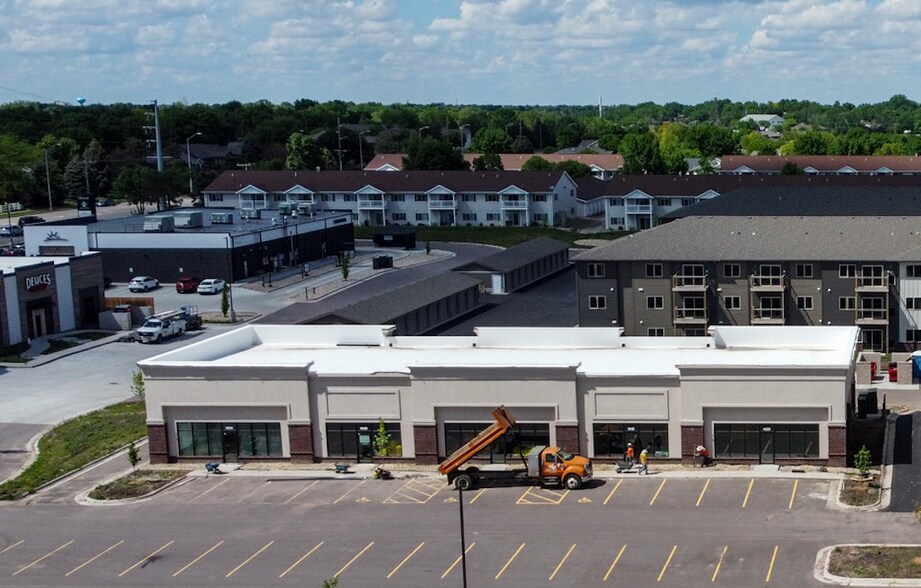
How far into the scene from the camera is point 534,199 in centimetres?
15462

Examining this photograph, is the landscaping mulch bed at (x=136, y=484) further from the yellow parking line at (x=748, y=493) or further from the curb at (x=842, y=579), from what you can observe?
the curb at (x=842, y=579)

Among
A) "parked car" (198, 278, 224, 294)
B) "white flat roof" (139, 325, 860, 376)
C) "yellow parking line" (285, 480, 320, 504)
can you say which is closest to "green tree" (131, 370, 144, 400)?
"white flat roof" (139, 325, 860, 376)

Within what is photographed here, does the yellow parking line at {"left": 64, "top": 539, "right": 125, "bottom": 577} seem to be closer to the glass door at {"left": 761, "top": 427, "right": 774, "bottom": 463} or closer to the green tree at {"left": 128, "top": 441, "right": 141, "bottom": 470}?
the green tree at {"left": 128, "top": 441, "right": 141, "bottom": 470}

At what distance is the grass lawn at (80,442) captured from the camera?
2212 inches

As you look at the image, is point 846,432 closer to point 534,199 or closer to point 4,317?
point 4,317

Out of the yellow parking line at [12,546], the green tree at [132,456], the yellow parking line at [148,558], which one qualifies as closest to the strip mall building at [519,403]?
the green tree at [132,456]

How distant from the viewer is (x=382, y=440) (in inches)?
2175

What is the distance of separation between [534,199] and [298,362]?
315 ft

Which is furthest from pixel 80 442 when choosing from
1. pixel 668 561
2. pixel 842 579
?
pixel 842 579

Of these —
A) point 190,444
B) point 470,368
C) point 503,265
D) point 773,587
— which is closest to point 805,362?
point 470,368

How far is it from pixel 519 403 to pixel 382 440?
5.59 metres

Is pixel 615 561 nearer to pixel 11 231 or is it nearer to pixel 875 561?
pixel 875 561

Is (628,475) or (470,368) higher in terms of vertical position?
(470,368)

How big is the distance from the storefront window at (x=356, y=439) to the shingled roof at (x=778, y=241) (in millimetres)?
29398
